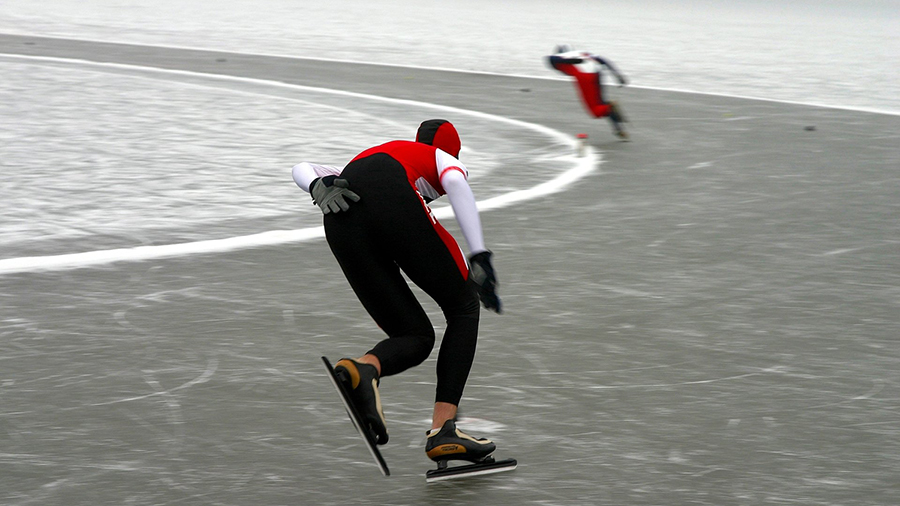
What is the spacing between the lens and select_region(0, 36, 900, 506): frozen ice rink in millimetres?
4887

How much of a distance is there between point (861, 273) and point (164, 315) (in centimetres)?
465

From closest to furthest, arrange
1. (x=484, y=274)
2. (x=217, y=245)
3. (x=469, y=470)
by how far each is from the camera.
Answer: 1. (x=484, y=274)
2. (x=469, y=470)
3. (x=217, y=245)

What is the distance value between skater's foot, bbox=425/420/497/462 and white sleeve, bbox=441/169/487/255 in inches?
27.8

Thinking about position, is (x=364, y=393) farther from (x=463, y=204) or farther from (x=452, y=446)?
(x=463, y=204)

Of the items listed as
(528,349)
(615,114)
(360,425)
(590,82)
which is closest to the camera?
(360,425)

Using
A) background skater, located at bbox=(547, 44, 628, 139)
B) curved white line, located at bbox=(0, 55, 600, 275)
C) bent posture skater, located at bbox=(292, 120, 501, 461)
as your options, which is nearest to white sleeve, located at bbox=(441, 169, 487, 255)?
bent posture skater, located at bbox=(292, 120, 501, 461)

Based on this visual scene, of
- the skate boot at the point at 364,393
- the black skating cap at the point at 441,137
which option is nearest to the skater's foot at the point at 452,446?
the skate boot at the point at 364,393

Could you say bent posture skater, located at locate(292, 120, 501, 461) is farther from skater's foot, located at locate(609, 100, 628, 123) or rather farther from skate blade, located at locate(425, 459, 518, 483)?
skater's foot, located at locate(609, 100, 628, 123)

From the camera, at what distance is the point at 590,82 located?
50.9 ft

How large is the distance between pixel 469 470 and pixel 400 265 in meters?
0.85

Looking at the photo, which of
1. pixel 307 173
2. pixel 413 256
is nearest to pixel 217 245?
pixel 307 173

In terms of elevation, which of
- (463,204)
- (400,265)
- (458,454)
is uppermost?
(463,204)

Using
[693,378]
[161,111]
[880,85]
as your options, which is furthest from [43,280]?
[880,85]

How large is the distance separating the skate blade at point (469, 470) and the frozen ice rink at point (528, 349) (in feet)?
0.24
